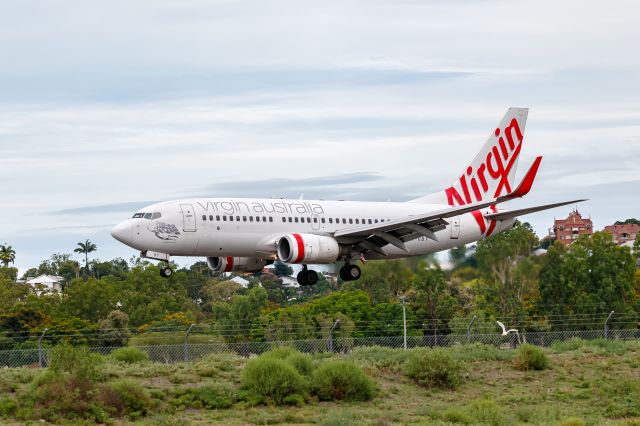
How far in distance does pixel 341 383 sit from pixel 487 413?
468 cm

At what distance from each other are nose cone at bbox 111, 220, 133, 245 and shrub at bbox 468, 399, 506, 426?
72.0 feet

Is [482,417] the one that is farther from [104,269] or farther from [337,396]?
[104,269]

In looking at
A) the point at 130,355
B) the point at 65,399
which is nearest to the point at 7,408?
the point at 65,399

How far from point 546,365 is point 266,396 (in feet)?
38.8

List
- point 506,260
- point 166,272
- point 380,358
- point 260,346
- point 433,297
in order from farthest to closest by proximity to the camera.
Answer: point 433,297 < point 166,272 < point 506,260 < point 260,346 < point 380,358

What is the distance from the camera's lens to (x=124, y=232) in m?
54.0

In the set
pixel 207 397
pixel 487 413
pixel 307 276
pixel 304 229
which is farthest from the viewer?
pixel 307 276

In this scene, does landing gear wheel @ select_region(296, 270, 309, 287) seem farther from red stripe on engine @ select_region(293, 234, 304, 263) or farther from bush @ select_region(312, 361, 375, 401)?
bush @ select_region(312, 361, 375, 401)

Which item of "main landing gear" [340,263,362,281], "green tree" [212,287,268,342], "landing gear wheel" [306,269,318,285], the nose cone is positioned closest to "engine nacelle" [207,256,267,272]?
"landing gear wheel" [306,269,318,285]

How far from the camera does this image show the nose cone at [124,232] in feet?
177

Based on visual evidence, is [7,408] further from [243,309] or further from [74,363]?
[243,309]

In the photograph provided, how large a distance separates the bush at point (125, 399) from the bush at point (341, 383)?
569cm

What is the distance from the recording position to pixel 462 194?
65.6 meters

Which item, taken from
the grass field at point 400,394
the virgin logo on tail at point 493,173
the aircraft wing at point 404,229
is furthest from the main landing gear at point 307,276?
the grass field at point 400,394
